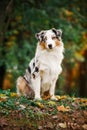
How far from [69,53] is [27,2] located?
3.55m

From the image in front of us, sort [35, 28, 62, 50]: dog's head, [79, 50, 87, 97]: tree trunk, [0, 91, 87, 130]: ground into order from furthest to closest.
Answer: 1. [79, 50, 87, 97]: tree trunk
2. [35, 28, 62, 50]: dog's head
3. [0, 91, 87, 130]: ground

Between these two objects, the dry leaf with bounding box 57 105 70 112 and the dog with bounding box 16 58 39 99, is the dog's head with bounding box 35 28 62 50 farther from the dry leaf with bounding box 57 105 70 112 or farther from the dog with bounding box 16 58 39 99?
the dry leaf with bounding box 57 105 70 112

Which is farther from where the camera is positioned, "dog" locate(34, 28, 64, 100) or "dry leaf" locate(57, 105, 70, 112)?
"dog" locate(34, 28, 64, 100)

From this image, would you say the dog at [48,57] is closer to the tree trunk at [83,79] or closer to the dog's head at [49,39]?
the dog's head at [49,39]

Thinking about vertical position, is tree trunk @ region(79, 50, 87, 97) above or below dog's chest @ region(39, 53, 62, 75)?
below

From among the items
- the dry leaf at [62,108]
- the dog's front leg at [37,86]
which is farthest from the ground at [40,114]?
the dog's front leg at [37,86]

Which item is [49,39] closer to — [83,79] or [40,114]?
[40,114]

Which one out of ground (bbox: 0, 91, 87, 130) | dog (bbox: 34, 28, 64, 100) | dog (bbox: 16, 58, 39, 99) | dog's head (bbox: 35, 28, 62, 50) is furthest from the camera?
dog (bbox: 16, 58, 39, 99)

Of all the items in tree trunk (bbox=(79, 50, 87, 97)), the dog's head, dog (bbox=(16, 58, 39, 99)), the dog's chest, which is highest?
the dog's head

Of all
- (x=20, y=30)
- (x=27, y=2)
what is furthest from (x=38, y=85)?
(x=20, y=30)

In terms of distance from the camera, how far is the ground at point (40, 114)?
10.9m

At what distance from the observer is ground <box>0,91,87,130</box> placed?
10.9 m

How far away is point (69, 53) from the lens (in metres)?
24.3

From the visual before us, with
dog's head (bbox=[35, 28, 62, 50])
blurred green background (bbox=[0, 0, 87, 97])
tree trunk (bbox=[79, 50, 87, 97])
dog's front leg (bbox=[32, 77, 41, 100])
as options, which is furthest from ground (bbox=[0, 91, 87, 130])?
tree trunk (bbox=[79, 50, 87, 97])
